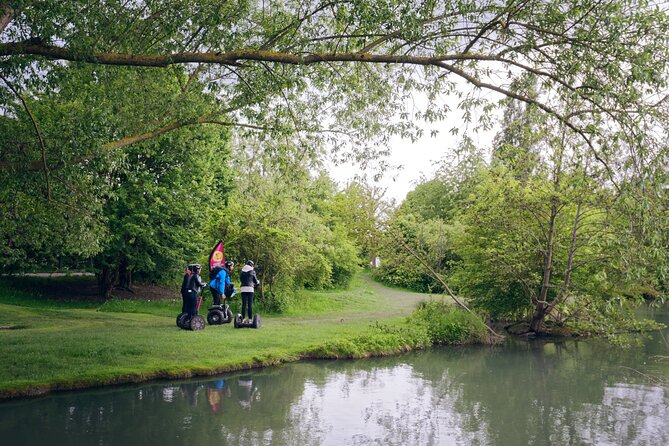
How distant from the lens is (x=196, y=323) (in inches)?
657

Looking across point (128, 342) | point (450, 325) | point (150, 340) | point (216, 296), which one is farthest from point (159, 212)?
point (450, 325)

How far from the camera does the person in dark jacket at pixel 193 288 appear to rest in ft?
52.8

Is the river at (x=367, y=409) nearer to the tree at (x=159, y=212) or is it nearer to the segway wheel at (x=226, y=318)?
the segway wheel at (x=226, y=318)

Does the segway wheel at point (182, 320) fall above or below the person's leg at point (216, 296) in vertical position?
below

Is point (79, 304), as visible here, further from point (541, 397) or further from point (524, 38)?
point (524, 38)

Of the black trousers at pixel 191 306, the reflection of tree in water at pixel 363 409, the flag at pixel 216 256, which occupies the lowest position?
the reflection of tree in water at pixel 363 409

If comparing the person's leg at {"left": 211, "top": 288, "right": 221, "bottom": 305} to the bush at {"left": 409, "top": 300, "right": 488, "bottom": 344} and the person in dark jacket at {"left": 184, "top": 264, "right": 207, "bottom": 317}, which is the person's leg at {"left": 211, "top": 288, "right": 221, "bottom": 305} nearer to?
the person in dark jacket at {"left": 184, "top": 264, "right": 207, "bottom": 317}

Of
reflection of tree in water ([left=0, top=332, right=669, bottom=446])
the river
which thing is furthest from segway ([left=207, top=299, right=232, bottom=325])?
reflection of tree in water ([left=0, top=332, right=669, bottom=446])

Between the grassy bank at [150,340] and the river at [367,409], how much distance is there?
0.44 metres

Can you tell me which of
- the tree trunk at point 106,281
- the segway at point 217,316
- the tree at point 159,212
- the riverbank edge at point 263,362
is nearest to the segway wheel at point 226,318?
the segway at point 217,316

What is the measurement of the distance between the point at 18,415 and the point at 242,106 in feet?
23.9

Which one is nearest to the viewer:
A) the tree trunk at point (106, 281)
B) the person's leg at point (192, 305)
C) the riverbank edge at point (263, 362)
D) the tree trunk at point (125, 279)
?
the riverbank edge at point (263, 362)

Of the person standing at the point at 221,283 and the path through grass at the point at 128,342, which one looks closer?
the path through grass at the point at 128,342

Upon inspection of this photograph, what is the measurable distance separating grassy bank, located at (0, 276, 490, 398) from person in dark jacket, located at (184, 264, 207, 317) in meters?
0.71
